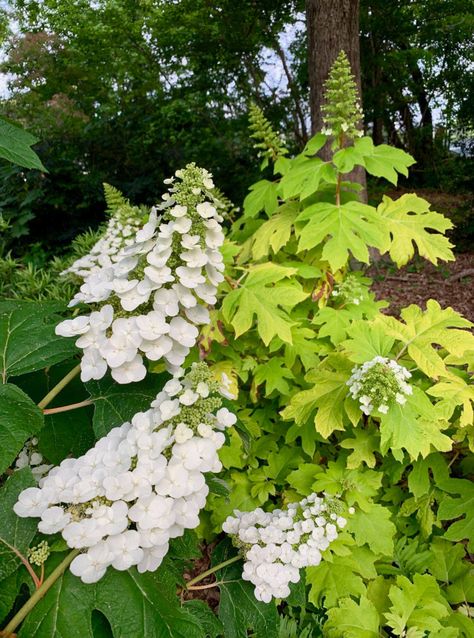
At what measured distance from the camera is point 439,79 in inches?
433

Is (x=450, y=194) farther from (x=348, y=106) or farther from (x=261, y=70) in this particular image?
(x=348, y=106)

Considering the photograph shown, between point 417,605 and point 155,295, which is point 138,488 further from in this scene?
point 417,605

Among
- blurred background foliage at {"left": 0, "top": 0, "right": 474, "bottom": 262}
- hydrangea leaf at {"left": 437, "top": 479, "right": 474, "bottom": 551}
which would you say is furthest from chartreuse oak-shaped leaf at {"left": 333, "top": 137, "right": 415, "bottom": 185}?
blurred background foliage at {"left": 0, "top": 0, "right": 474, "bottom": 262}

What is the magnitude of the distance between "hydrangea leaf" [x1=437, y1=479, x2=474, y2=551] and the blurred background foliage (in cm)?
510

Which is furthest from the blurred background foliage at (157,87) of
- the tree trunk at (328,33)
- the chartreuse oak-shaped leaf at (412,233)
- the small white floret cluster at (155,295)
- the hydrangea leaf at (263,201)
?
the small white floret cluster at (155,295)

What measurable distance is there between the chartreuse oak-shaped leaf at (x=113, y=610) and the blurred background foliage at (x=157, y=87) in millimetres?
5379

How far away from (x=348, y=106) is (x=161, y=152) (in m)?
6.04

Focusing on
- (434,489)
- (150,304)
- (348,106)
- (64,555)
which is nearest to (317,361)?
Result: (434,489)

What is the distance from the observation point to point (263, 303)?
1.84 metres

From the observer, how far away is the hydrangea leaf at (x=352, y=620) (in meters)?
1.80

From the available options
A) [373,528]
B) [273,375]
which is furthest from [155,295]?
[373,528]

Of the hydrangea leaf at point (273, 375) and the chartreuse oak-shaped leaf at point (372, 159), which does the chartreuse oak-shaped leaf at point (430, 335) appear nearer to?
the hydrangea leaf at point (273, 375)

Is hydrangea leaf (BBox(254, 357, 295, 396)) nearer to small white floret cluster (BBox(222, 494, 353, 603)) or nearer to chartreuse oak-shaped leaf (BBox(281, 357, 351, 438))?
chartreuse oak-shaped leaf (BBox(281, 357, 351, 438))

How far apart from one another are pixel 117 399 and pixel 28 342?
0.86 feet
